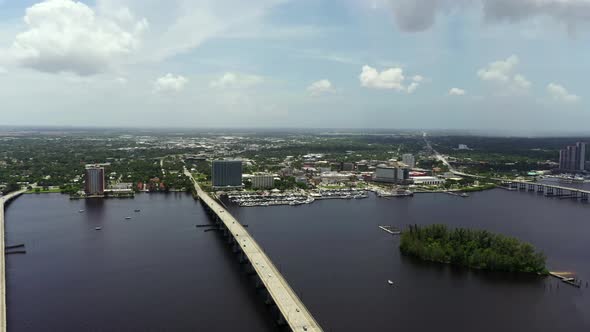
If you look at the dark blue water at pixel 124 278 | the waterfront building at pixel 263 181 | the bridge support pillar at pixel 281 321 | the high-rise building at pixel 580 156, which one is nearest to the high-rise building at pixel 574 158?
the high-rise building at pixel 580 156

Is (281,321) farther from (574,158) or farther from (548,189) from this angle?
(574,158)

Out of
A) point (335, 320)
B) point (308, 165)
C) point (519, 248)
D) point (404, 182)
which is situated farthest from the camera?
point (308, 165)

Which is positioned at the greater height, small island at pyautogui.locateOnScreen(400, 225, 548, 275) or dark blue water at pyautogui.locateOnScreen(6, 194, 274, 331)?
small island at pyautogui.locateOnScreen(400, 225, 548, 275)

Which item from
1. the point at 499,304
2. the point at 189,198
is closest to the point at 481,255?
the point at 499,304

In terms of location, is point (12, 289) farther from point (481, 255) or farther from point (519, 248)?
point (519, 248)

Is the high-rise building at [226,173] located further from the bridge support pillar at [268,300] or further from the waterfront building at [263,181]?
the bridge support pillar at [268,300]

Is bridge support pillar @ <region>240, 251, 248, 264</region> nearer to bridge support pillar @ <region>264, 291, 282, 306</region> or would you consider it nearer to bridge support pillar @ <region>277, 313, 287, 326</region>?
bridge support pillar @ <region>264, 291, 282, 306</region>

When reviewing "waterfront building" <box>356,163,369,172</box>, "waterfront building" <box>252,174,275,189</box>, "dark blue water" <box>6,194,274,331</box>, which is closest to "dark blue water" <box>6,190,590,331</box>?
"dark blue water" <box>6,194,274,331</box>
